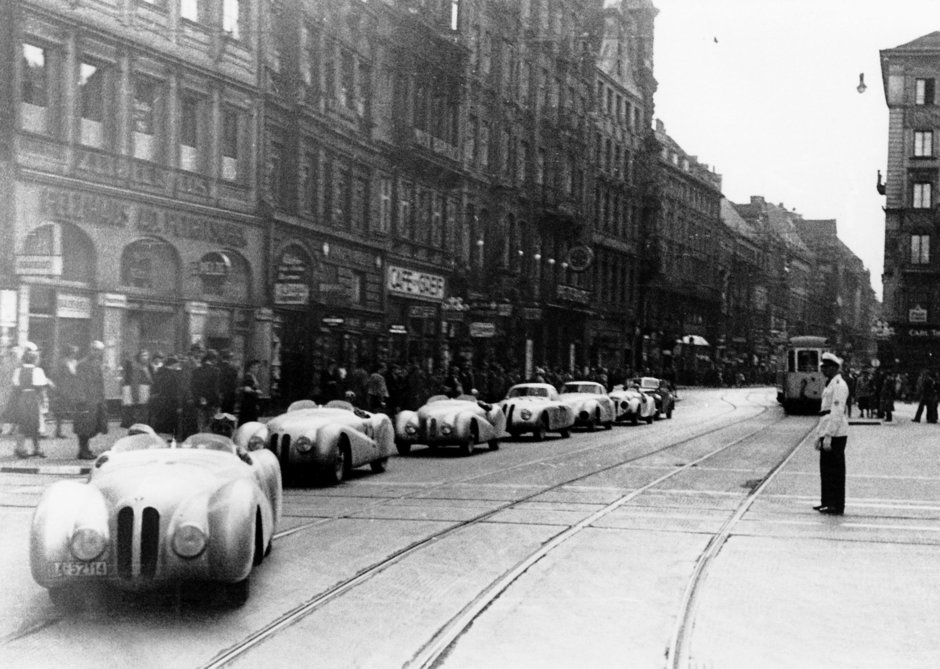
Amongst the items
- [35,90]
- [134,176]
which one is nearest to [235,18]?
[134,176]

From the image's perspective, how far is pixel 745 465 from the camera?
868 inches

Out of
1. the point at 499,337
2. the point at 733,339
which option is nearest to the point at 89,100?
the point at 499,337

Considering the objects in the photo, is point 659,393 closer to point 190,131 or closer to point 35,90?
point 190,131

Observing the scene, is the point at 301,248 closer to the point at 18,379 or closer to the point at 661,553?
the point at 18,379

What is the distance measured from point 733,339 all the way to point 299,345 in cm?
7314

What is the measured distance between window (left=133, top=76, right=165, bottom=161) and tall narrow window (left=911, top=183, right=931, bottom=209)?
145ft

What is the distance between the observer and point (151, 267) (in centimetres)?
2827

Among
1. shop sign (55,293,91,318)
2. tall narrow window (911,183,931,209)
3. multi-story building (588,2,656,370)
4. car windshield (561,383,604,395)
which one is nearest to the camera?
shop sign (55,293,91,318)

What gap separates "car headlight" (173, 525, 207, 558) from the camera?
8172 millimetres

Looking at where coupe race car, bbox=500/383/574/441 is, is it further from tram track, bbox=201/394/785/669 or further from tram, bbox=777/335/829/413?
tram, bbox=777/335/829/413

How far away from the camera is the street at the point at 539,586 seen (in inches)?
290

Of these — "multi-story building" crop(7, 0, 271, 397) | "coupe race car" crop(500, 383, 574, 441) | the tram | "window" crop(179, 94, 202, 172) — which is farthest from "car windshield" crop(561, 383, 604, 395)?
the tram

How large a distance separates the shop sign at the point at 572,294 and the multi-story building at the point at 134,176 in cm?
2536

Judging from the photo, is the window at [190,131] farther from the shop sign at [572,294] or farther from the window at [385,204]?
the shop sign at [572,294]
